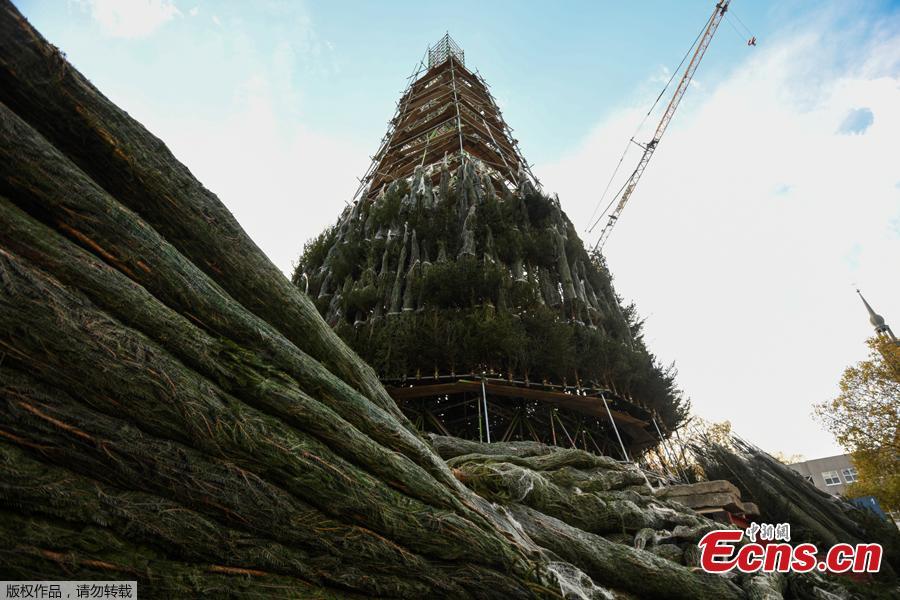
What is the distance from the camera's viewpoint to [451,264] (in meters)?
10.1

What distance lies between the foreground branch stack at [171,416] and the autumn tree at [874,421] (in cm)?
1883

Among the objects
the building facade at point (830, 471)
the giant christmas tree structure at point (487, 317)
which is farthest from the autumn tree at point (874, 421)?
the building facade at point (830, 471)

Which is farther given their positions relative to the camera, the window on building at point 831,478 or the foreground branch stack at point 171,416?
the window on building at point 831,478

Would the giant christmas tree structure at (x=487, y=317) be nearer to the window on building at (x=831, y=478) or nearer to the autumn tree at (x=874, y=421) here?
the autumn tree at (x=874, y=421)

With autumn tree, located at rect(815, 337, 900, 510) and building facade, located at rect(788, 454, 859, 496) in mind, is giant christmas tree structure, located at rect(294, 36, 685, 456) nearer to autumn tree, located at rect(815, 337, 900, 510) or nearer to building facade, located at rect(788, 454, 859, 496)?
autumn tree, located at rect(815, 337, 900, 510)

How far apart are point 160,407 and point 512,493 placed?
317cm

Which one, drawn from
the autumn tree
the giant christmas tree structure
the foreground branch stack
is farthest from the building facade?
the foreground branch stack

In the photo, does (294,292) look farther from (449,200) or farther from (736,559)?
(449,200)

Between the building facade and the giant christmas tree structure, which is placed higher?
the giant christmas tree structure

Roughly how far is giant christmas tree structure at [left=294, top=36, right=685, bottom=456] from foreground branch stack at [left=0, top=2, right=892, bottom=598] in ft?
18.3

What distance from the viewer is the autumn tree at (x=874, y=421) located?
50.8ft

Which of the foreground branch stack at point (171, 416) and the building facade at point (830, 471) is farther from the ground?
the foreground branch stack at point (171, 416)

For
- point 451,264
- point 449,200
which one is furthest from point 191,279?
point 449,200

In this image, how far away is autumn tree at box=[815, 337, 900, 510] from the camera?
15.5 metres
